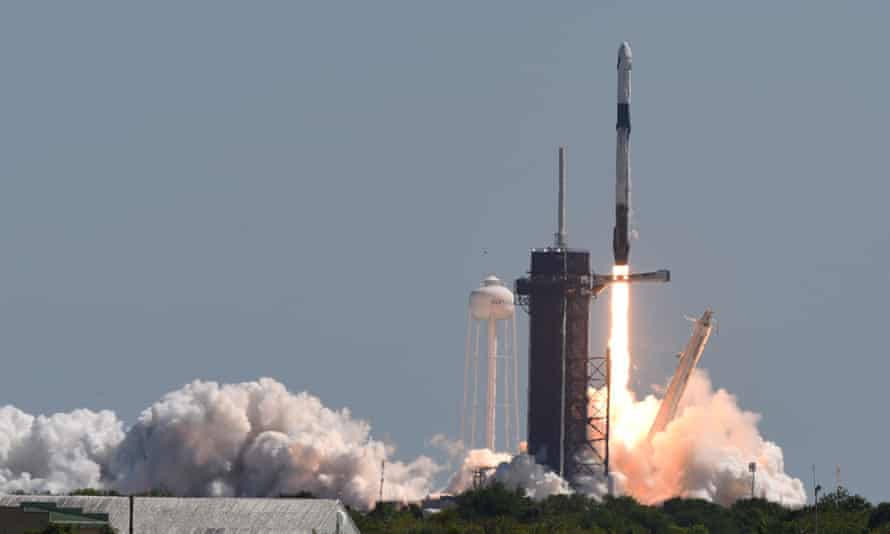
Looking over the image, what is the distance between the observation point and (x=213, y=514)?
553ft

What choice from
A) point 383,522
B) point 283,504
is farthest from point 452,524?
point 283,504

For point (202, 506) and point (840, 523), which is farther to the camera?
point (840, 523)

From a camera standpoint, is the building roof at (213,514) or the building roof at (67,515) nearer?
the building roof at (67,515)

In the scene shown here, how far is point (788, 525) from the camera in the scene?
196m

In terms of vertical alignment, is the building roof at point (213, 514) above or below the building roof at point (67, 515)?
above

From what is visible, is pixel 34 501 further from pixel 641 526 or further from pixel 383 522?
pixel 641 526

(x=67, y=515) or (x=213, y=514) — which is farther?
(x=213, y=514)

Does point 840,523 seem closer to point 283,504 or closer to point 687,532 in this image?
point 687,532

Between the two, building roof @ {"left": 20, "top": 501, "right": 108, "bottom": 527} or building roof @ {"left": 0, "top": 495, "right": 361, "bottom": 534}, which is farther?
building roof @ {"left": 0, "top": 495, "right": 361, "bottom": 534}

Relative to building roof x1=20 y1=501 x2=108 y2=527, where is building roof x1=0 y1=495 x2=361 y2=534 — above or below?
above

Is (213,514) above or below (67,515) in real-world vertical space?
above

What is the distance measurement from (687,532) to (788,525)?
7.88 meters

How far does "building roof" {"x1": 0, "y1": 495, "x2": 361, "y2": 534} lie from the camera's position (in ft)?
542

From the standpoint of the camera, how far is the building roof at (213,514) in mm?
165250
